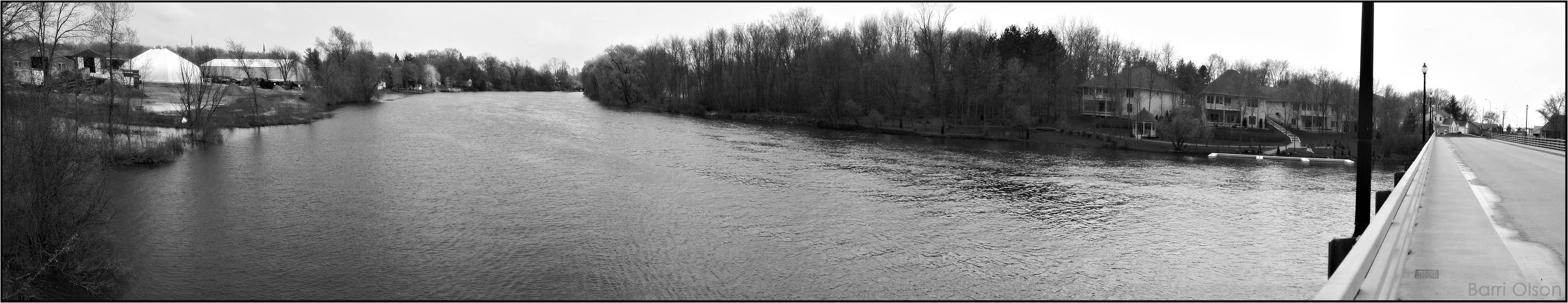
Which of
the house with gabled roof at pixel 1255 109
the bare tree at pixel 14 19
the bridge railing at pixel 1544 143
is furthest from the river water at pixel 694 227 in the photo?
the house with gabled roof at pixel 1255 109

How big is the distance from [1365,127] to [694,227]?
1376 cm

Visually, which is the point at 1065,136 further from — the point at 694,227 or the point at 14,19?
the point at 14,19

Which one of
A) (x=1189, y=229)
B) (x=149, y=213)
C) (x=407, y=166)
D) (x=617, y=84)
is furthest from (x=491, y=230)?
(x=617, y=84)

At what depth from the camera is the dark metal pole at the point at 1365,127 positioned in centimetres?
814

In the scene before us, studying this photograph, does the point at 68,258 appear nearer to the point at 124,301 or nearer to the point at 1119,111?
the point at 124,301

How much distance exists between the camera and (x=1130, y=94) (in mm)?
69375

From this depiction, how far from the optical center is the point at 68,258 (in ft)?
44.0

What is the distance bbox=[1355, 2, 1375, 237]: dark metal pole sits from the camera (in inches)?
320

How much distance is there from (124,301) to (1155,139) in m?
59.4

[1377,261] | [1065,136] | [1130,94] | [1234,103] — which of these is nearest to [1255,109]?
[1234,103]

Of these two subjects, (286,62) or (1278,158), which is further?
(286,62)

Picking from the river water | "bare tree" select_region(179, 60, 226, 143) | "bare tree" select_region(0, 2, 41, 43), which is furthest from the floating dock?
"bare tree" select_region(179, 60, 226, 143)

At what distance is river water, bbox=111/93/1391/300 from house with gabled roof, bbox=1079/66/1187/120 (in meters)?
32.9

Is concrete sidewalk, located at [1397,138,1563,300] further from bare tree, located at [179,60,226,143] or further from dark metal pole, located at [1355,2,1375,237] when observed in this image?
bare tree, located at [179,60,226,143]
